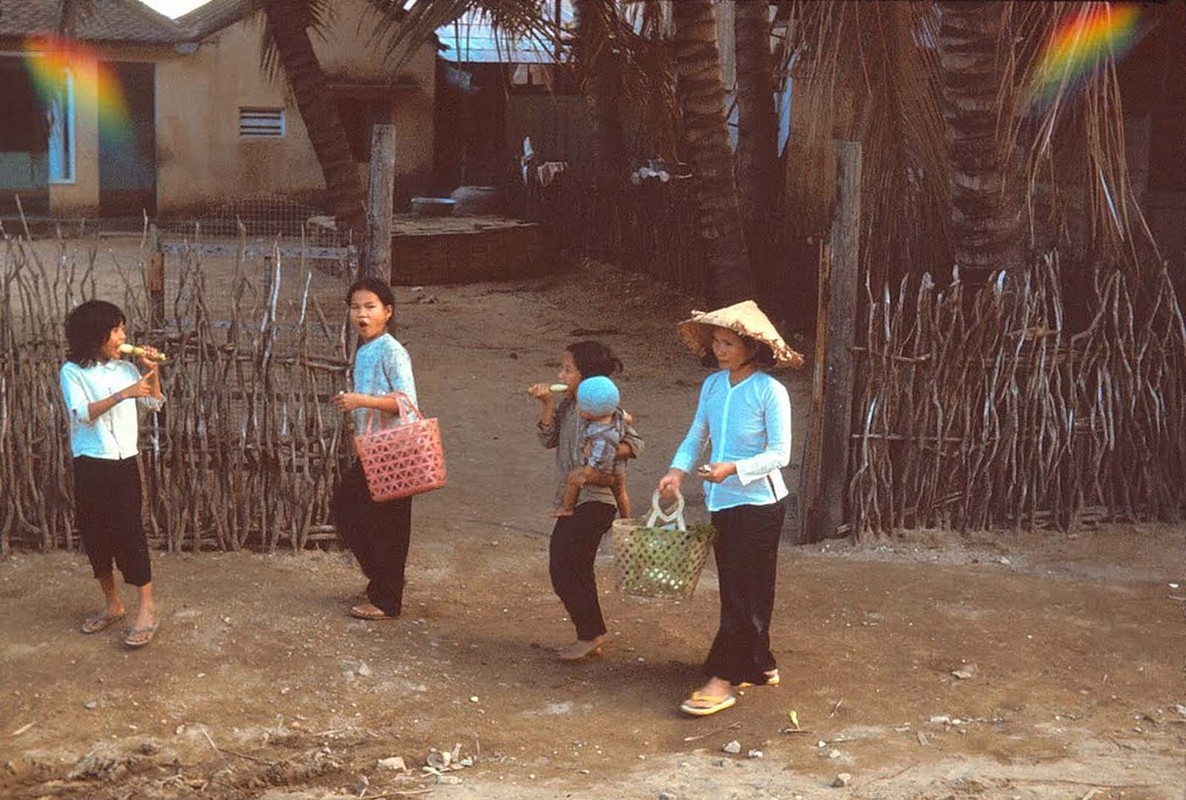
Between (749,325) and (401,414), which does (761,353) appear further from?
(401,414)

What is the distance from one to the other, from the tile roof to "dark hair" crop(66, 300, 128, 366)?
54.9 feet

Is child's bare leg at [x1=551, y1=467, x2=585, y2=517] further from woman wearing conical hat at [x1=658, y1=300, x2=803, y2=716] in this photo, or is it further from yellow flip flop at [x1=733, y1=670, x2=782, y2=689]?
yellow flip flop at [x1=733, y1=670, x2=782, y2=689]

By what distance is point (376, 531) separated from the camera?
5930mm

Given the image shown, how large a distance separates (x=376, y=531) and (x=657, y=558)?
1.34m

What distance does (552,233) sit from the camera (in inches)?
763

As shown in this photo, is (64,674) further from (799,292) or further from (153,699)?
(799,292)

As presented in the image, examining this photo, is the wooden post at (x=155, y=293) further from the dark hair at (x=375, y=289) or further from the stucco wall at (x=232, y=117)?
the stucco wall at (x=232, y=117)

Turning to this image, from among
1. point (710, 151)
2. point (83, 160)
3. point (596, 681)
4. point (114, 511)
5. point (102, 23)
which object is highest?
point (102, 23)

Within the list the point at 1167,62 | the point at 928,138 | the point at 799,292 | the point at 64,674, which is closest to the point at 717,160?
the point at 799,292

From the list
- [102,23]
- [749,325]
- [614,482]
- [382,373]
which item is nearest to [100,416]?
[382,373]

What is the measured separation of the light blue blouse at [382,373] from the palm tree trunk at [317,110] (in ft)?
19.5

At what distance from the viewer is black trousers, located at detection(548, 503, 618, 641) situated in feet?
17.8

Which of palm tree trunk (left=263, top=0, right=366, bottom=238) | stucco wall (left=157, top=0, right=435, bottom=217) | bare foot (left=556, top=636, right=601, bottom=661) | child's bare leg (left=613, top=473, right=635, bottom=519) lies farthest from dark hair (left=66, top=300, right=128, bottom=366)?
stucco wall (left=157, top=0, right=435, bottom=217)

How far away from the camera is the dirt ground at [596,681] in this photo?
15.1 ft
